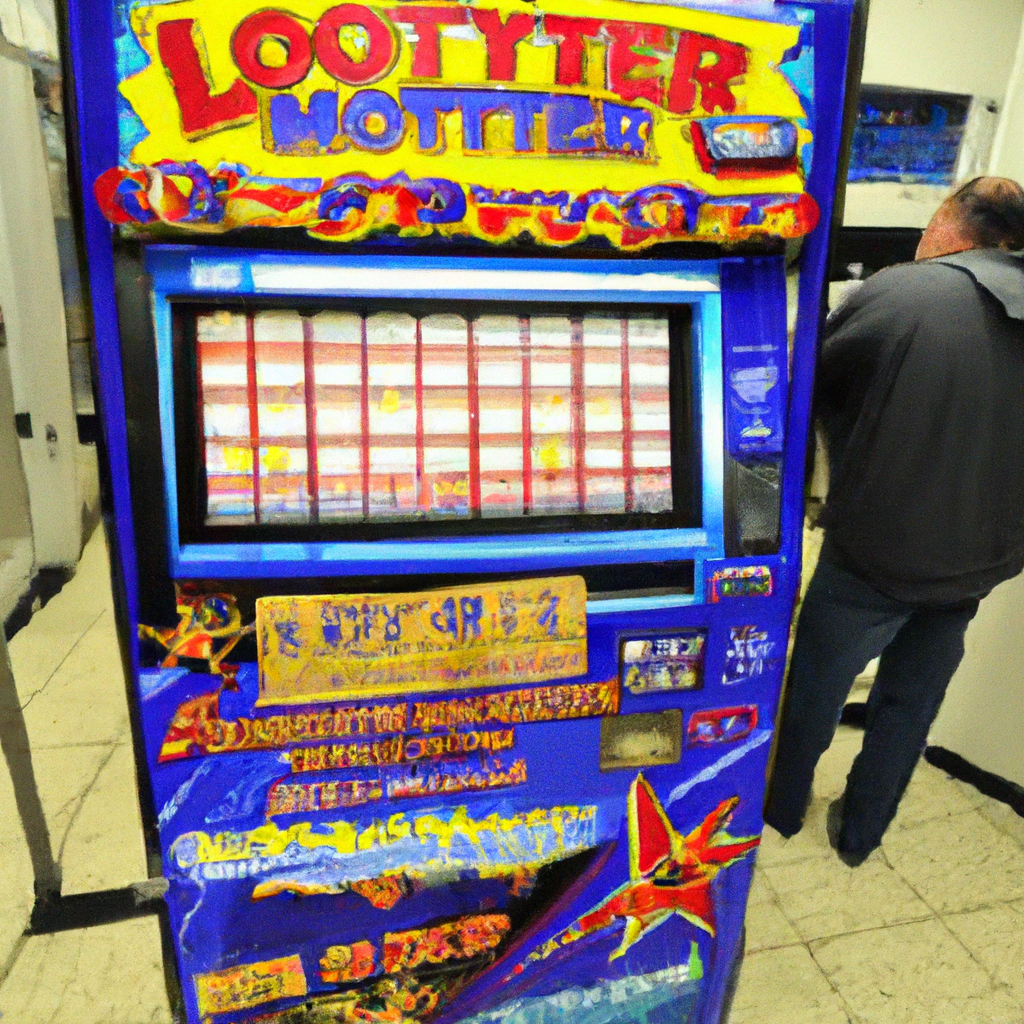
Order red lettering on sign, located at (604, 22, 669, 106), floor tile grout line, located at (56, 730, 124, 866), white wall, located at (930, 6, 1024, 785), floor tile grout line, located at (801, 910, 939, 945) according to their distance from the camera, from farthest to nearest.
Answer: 1. white wall, located at (930, 6, 1024, 785)
2. floor tile grout line, located at (56, 730, 124, 866)
3. floor tile grout line, located at (801, 910, 939, 945)
4. red lettering on sign, located at (604, 22, 669, 106)

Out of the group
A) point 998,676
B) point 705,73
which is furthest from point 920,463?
point 998,676

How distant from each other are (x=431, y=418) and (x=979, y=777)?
2.62 meters

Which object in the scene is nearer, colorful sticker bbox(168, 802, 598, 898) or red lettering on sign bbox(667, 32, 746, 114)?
red lettering on sign bbox(667, 32, 746, 114)

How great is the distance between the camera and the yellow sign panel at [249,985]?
1.37 metres

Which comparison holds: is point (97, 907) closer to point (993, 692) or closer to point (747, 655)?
point (747, 655)

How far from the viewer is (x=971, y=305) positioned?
69.4 inches

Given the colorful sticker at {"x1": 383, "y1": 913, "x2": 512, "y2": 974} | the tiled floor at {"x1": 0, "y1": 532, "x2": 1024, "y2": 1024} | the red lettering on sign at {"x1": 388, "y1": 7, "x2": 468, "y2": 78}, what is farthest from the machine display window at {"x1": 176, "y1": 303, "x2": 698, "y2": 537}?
the tiled floor at {"x1": 0, "y1": 532, "x2": 1024, "y2": 1024}

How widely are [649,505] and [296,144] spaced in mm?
795

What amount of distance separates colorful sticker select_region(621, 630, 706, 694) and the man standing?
799mm

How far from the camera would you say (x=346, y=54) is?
102cm

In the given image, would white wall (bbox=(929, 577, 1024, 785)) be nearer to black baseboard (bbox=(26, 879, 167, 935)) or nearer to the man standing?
the man standing

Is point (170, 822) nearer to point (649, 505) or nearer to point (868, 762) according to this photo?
point (649, 505)

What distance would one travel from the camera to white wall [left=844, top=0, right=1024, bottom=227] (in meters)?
2.50

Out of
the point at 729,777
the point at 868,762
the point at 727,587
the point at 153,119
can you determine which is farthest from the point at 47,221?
the point at 868,762
